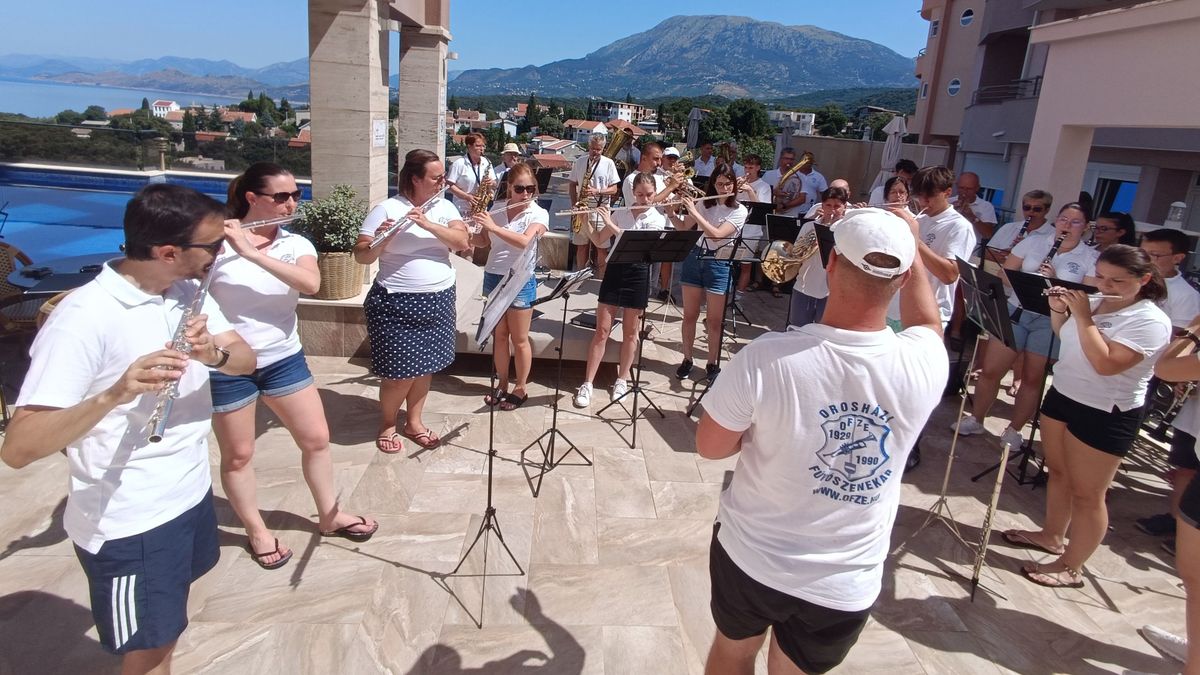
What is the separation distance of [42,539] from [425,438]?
201 centimetres

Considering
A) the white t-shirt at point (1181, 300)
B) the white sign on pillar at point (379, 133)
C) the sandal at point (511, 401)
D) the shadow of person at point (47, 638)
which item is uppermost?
the white sign on pillar at point (379, 133)

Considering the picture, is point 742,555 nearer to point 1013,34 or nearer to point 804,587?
point 804,587

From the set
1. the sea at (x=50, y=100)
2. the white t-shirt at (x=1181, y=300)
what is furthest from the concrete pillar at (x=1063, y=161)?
the sea at (x=50, y=100)

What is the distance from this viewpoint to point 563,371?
599cm

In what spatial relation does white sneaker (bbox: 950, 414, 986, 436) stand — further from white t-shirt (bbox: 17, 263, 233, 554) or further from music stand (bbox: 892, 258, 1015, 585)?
white t-shirt (bbox: 17, 263, 233, 554)

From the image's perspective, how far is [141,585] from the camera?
1897 mm

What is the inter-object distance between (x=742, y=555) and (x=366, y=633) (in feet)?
5.94

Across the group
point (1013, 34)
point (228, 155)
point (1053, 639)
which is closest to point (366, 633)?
point (1053, 639)

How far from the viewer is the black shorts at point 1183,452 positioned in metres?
3.94

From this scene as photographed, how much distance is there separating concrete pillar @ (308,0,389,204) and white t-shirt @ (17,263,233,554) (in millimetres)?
4923

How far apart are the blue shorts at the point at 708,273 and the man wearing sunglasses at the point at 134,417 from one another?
4024 mm

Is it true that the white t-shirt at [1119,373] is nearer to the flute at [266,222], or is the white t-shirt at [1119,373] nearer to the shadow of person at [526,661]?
the shadow of person at [526,661]

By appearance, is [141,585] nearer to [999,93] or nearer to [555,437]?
[555,437]

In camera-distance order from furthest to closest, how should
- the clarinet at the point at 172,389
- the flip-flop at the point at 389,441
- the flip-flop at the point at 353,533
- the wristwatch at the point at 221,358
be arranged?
the flip-flop at the point at 389,441 → the flip-flop at the point at 353,533 → the wristwatch at the point at 221,358 → the clarinet at the point at 172,389
